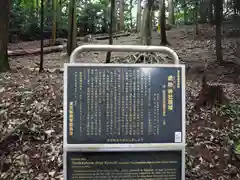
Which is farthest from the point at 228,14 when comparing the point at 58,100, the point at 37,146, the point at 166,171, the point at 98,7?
the point at 98,7

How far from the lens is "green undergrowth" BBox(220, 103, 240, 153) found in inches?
227

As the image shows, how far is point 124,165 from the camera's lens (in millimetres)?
3162

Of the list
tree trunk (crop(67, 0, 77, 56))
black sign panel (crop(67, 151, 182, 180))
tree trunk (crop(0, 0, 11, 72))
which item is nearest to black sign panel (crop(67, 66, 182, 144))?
black sign panel (crop(67, 151, 182, 180))

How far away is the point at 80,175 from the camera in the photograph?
10.3ft

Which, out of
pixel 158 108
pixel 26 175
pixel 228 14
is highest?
pixel 228 14

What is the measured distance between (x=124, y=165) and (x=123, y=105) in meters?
0.61

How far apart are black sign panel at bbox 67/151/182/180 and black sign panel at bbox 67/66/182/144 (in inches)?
5.6

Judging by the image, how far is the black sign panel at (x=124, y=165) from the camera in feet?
10.2

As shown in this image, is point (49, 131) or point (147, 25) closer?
point (49, 131)

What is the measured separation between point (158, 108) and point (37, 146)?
3315mm

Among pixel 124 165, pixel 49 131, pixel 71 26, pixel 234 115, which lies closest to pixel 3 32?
pixel 71 26

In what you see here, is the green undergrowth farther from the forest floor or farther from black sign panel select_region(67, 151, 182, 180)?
black sign panel select_region(67, 151, 182, 180)

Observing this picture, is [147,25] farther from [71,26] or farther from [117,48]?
[117,48]

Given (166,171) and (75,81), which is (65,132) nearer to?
(75,81)
